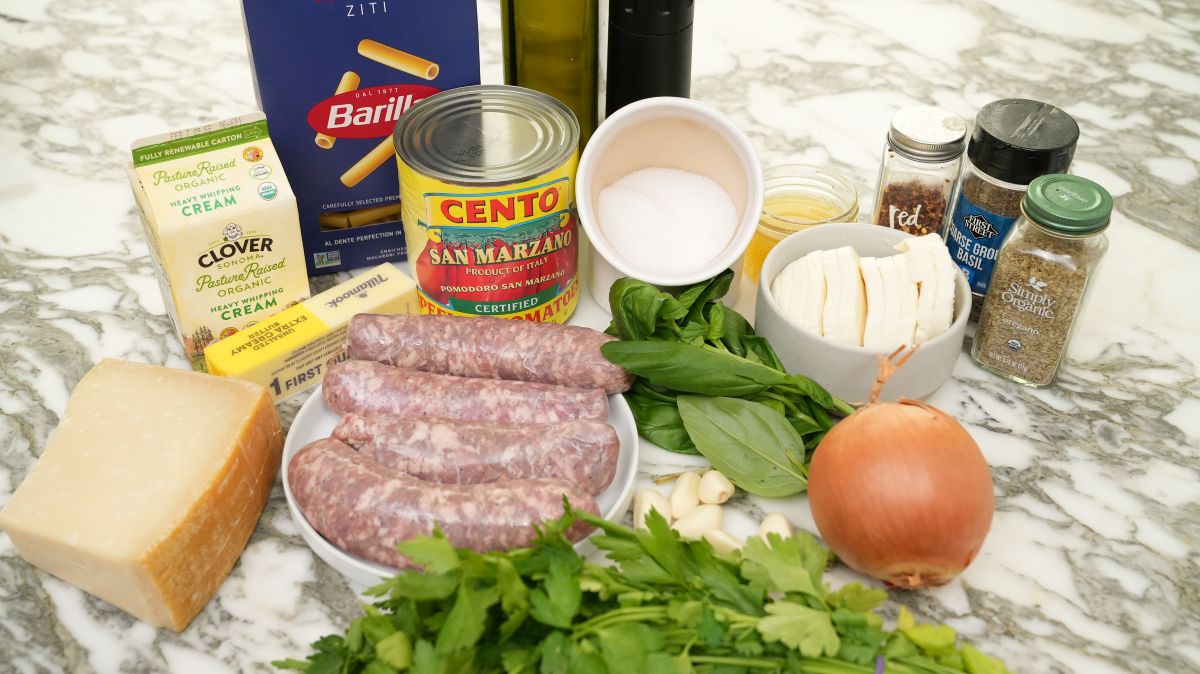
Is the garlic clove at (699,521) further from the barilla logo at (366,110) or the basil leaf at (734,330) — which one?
the barilla logo at (366,110)

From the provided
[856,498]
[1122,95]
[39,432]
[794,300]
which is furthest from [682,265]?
[1122,95]

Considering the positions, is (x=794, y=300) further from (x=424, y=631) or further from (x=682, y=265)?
(x=424, y=631)

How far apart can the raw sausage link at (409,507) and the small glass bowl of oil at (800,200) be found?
0.60 metres

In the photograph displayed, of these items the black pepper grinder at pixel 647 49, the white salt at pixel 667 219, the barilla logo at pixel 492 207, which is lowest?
the white salt at pixel 667 219

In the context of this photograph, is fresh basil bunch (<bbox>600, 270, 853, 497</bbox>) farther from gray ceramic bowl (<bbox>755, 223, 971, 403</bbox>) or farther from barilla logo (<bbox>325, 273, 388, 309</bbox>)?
barilla logo (<bbox>325, 273, 388, 309</bbox>)

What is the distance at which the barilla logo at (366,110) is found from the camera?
5.32ft

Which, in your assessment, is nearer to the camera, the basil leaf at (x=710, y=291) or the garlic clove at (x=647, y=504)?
the garlic clove at (x=647, y=504)

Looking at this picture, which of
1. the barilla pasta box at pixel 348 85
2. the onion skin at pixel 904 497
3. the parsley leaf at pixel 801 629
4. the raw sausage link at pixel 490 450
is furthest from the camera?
the barilla pasta box at pixel 348 85

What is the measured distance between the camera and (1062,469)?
1481 millimetres

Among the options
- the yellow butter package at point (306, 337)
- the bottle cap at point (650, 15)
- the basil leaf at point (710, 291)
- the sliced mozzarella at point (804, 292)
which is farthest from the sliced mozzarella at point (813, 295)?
the yellow butter package at point (306, 337)

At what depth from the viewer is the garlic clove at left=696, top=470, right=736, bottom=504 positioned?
139cm

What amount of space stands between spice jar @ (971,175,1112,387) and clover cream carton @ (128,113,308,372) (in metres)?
0.98

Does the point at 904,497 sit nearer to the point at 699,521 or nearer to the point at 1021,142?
the point at 699,521

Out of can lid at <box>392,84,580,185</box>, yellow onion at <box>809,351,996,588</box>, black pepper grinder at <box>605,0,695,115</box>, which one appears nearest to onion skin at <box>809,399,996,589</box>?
yellow onion at <box>809,351,996,588</box>
